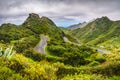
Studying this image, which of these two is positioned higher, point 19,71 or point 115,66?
point 19,71

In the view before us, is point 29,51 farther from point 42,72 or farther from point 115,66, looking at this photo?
point 42,72

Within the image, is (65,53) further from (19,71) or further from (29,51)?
(19,71)

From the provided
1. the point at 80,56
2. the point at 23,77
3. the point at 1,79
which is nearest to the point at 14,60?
the point at 23,77

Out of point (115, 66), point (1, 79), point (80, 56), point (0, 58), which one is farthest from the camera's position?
point (80, 56)

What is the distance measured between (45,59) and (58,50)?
20396 millimetres

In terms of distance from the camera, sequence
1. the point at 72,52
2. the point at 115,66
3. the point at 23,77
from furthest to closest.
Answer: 1. the point at 72,52
2. the point at 115,66
3. the point at 23,77

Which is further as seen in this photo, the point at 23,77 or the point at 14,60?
the point at 14,60

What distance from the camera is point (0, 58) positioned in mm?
34156

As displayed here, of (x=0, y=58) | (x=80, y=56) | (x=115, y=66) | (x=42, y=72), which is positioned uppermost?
(x=0, y=58)

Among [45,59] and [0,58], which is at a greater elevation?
[0,58]

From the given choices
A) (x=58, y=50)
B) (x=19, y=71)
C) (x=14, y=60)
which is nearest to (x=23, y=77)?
(x=19, y=71)

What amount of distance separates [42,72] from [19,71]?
3.60 metres

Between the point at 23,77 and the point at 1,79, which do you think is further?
the point at 23,77

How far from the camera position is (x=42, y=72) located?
3591cm
